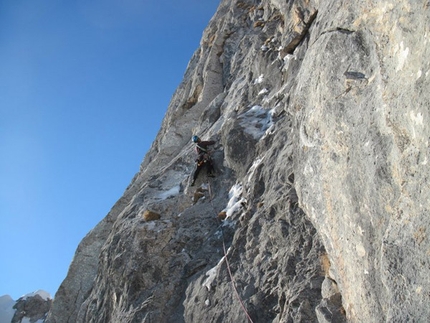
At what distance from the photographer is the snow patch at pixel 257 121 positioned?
1145 centimetres

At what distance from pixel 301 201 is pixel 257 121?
4.22 metres

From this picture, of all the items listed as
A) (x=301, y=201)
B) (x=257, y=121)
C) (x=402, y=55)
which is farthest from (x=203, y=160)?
(x=402, y=55)

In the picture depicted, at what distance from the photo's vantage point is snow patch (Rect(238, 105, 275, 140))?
11.4m

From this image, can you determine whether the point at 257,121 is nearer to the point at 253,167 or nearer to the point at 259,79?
the point at 253,167

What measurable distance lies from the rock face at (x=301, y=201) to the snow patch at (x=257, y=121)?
0.06 metres

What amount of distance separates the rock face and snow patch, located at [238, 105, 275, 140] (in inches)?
2.4

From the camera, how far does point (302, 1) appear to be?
1253 cm

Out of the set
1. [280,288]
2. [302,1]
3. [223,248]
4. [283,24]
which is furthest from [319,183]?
[283,24]

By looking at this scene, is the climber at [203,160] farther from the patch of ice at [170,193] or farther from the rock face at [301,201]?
the patch of ice at [170,193]

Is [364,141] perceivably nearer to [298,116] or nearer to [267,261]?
[298,116]

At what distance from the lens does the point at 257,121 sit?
1191 cm

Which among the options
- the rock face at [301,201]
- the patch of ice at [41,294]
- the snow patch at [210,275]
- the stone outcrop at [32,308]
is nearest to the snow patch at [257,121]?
the rock face at [301,201]

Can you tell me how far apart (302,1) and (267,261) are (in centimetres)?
802

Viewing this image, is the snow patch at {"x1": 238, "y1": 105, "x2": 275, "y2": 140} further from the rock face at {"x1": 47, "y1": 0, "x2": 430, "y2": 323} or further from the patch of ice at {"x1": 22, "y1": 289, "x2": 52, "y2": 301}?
the patch of ice at {"x1": 22, "y1": 289, "x2": 52, "y2": 301}
